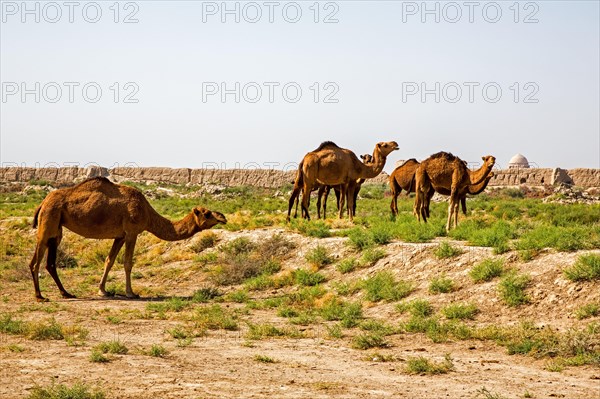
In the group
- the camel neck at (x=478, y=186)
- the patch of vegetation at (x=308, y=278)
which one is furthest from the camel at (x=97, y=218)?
the camel neck at (x=478, y=186)

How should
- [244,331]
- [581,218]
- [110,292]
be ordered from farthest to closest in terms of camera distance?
[581,218] < [110,292] < [244,331]

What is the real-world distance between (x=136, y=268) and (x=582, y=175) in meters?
35.9

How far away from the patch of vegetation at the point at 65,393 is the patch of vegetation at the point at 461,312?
679 cm

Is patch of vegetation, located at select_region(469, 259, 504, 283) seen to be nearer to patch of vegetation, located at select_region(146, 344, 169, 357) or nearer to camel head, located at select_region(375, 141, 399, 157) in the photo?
patch of vegetation, located at select_region(146, 344, 169, 357)

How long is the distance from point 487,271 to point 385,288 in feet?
6.63

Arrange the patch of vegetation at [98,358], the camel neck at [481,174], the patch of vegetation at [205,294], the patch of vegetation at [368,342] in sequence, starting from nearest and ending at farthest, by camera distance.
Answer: the patch of vegetation at [98,358] < the patch of vegetation at [368,342] < the patch of vegetation at [205,294] < the camel neck at [481,174]

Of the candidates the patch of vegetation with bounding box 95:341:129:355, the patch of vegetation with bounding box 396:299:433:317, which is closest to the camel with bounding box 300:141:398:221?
the patch of vegetation with bounding box 396:299:433:317

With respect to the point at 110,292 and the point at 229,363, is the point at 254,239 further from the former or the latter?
the point at 229,363

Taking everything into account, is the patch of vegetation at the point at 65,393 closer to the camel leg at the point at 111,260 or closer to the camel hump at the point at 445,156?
the camel leg at the point at 111,260

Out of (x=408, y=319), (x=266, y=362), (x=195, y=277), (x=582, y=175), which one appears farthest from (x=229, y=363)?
(x=582, y=175)

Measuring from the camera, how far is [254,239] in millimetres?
21953

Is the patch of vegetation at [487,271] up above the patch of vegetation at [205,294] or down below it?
above

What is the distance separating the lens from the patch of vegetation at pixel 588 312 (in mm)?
13080

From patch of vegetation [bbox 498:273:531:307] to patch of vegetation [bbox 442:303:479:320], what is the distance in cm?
58
